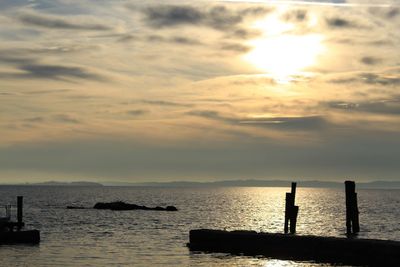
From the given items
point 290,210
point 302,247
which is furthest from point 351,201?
point 302,247

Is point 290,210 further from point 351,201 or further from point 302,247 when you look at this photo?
point 302,247

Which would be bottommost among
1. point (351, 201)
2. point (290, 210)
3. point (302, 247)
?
point (302, 247)

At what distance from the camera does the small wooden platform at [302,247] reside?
35.5 metres

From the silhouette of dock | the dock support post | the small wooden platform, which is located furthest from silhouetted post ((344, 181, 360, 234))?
the small wooden platform

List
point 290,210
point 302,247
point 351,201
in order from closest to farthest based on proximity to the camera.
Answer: point 302,247 < point 290,210 < point 351,201

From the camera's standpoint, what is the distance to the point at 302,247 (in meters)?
38.5

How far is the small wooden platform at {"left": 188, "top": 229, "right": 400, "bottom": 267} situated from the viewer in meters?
35.5

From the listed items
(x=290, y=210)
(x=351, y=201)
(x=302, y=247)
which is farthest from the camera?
(x=351, y=201)

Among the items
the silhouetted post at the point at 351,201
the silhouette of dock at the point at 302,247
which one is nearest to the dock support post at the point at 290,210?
the silhouetted post at the point at 351,201

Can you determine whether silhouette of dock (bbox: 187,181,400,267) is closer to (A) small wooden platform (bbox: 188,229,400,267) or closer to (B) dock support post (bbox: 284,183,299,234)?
(A) small wooden platform (bbox: 188,229,400,267)

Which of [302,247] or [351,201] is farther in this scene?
[351,201]

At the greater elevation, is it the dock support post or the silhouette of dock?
the dock support post

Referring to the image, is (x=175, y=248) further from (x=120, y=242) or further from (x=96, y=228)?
(x=96, y=228)

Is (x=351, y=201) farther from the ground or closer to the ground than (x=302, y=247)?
farther from the ground
